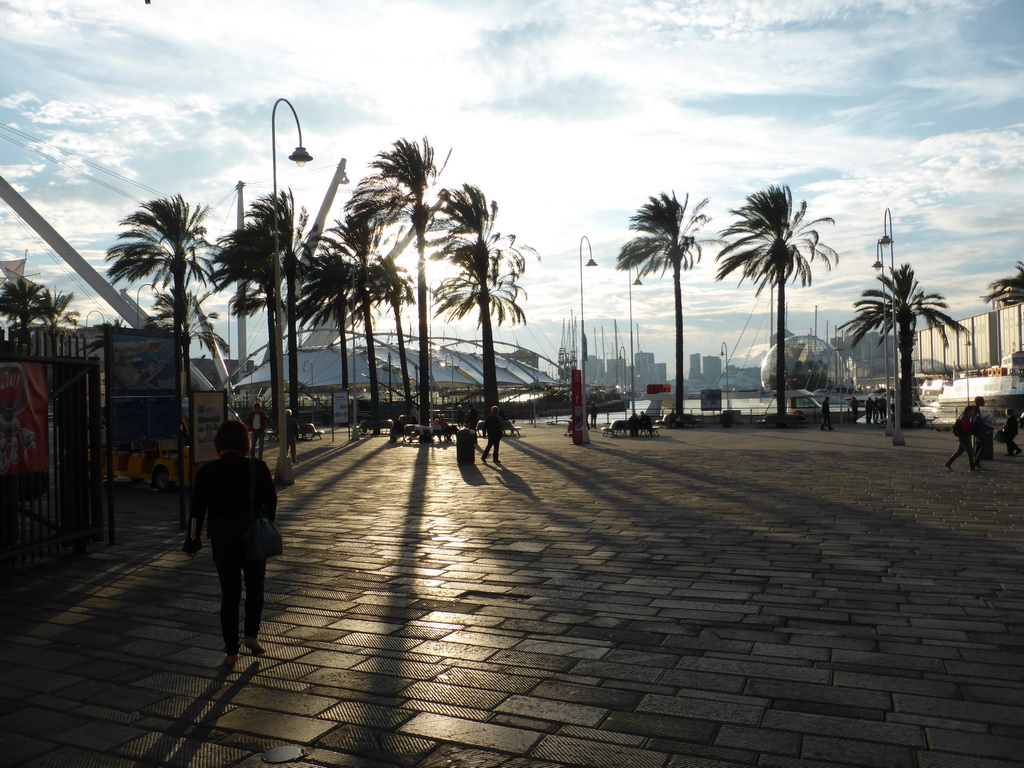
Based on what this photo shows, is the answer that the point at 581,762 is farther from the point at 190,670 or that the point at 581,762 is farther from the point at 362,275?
the point at 362,275

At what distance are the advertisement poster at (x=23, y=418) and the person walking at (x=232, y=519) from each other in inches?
145

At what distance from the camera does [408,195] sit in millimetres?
31891

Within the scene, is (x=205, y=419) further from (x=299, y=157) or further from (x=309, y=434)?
(x=309, y=434)

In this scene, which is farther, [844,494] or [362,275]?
[362,275]

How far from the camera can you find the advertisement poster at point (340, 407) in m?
33.4

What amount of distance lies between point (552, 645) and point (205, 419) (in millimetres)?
9034

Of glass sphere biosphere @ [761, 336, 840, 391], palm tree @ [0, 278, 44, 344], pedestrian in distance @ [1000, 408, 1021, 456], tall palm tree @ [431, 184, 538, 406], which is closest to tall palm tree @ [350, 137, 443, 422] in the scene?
tall palm tree @ [431, 184, 538, 406]

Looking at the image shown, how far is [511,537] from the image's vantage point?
9.65 metres

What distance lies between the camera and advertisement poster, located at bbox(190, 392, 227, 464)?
12.5m

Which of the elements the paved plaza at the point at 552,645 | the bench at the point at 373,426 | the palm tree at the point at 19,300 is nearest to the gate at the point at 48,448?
the paved plaza at the point at 552,645

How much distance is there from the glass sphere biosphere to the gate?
96.4m

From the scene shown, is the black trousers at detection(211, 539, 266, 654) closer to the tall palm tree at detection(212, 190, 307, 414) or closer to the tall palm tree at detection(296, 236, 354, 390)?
the tall palm tree at detection(212, 190, 307, 414)

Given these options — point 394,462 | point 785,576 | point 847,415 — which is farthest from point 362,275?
point 785,576

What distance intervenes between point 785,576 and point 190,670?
4.93 metres
